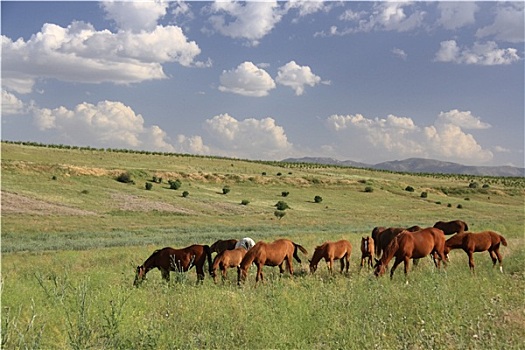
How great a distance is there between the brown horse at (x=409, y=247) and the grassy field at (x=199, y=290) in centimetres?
41

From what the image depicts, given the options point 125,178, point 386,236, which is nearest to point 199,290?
point 386,236

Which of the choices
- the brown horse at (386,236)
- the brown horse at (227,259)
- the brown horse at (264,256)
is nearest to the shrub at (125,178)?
the brown horse at (386,236)

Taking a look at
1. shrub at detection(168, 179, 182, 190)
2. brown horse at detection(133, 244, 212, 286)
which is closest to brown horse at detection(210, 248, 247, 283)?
brown horse at detection(133, 244, 212, 286)

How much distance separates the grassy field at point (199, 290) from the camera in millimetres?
6473

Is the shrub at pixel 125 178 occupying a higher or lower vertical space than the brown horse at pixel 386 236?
lower

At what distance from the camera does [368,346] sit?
6.04m

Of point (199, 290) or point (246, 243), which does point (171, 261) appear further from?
point (246, 243)

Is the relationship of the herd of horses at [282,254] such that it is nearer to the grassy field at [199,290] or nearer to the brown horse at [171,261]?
the brown horse at [171,261]

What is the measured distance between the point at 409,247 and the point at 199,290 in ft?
18.6

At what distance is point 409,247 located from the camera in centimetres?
1202

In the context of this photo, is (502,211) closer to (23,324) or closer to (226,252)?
(226,252)

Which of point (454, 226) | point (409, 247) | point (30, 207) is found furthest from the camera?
point (30, 207)

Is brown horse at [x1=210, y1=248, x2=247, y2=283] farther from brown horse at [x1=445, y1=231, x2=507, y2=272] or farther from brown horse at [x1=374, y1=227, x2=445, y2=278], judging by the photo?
brown horse at [x1=445, y1=231, x2=507, y2=272]

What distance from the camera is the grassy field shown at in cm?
647
